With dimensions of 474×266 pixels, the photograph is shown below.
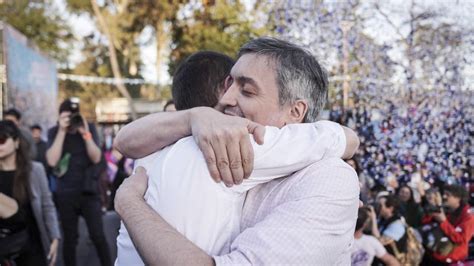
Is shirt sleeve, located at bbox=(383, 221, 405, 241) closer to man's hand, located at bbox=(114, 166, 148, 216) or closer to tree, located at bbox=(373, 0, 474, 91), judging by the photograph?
tree, located at bbox=(373, 0, 474, 91)

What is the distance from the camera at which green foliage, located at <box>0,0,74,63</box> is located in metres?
29.7

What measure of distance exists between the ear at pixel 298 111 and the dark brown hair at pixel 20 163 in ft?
8.97

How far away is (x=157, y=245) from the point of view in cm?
117

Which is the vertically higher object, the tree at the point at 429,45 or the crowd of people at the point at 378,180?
the tree at the point at 429,45

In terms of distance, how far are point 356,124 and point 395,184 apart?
75 centimetres

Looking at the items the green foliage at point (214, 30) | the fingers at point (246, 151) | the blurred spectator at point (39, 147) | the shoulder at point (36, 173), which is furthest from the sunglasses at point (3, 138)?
the blurred spectator at point (39, 147)

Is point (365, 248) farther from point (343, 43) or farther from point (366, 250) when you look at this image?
point (343, 43)

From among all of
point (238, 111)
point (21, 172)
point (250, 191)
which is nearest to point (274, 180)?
point (250, 191)

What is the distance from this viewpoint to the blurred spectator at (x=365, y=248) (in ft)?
13.6

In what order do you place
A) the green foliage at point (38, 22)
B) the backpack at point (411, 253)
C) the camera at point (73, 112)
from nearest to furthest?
1. the backpack at point (411, 253)
2. the camera at point (73, 112)
3. the green foliage at point (38, 22)

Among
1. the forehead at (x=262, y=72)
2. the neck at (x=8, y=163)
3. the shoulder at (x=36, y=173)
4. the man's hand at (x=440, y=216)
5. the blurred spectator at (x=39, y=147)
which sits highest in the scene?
the forehead at (x=262, y=72)

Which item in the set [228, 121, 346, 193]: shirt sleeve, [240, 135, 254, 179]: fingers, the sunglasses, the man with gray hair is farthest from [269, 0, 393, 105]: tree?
[240, 135, 254, 179]: fingers

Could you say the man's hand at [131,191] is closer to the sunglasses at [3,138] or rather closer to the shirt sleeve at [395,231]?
the sunglasses at [3,138]

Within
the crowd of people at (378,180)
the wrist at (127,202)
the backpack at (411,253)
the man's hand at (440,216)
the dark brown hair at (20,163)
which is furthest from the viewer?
the man's hand at (440,216)
